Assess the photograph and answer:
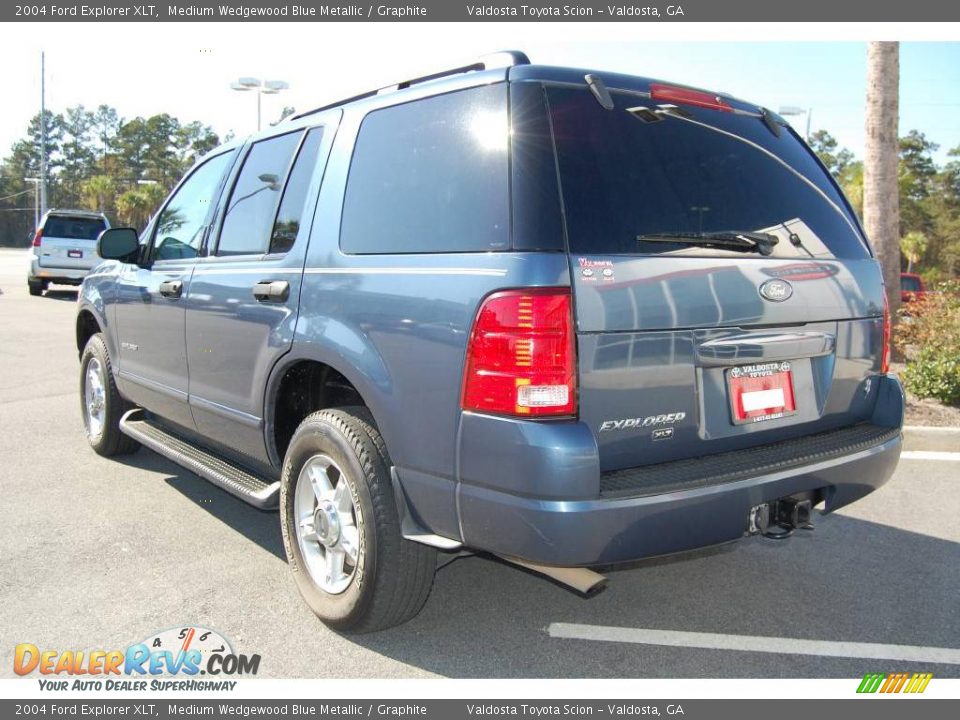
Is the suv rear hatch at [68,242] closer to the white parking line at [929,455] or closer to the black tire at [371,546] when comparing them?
the white parking line at [929,455]

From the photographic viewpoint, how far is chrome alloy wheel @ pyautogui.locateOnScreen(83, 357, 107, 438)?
18.5 ft

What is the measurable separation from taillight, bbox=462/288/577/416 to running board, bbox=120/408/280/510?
149cm

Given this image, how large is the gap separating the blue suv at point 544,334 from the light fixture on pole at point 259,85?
1345 centimetres

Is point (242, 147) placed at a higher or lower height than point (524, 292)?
higher

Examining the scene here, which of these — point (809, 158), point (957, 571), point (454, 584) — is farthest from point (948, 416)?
point (454, 584)

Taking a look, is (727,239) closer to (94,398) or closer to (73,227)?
(94,398)

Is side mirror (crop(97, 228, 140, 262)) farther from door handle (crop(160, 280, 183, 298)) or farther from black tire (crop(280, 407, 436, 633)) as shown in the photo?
black tire (crop(280, 407, 436, 633))

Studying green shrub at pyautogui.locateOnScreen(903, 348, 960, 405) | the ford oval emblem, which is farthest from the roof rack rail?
green shrub at pyautogui.locateOnScreen(903, 348, 960, 405)

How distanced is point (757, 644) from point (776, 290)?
4.52ft

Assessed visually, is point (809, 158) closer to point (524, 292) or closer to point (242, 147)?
point (524, 292)

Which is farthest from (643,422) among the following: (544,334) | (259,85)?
(259,85)

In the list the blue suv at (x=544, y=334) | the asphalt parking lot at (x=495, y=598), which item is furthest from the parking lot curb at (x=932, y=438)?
the blue suv at (x=544, y=334)

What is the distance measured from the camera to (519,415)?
253 centimetres

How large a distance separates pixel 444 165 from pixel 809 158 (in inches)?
69.9
